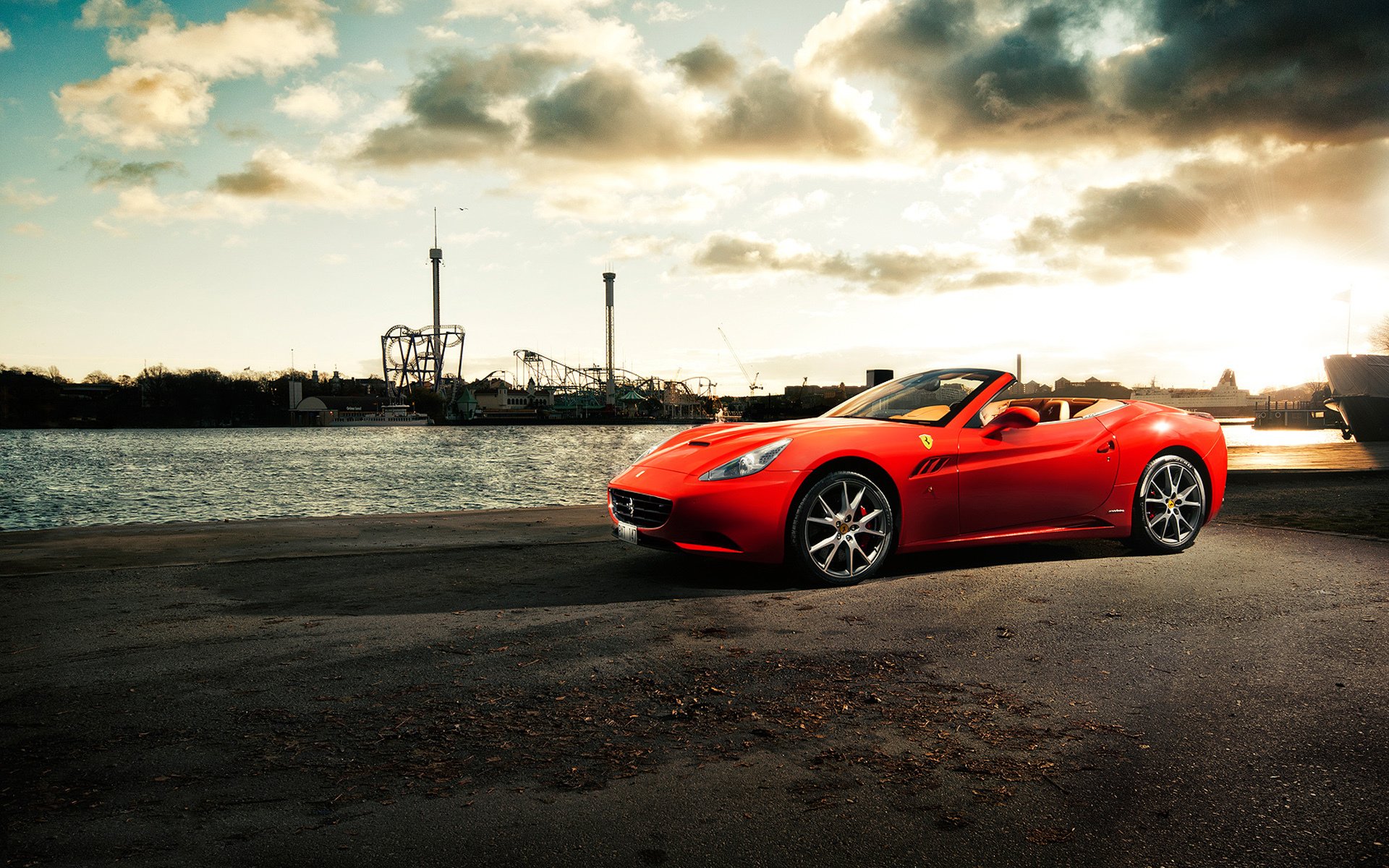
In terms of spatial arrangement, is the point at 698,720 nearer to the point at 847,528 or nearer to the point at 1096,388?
the point at 847,528

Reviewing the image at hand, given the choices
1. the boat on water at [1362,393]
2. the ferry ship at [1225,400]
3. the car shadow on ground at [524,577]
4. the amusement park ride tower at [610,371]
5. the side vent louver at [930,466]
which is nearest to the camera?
the car shadow on ground at [524,577]

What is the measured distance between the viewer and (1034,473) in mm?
6102

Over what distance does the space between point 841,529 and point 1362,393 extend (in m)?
42.0

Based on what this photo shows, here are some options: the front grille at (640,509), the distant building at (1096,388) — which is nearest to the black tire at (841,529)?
the front grille at (640,509)

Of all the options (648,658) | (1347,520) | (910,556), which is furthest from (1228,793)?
(1347,520)

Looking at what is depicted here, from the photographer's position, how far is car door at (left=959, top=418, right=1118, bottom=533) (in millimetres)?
5957

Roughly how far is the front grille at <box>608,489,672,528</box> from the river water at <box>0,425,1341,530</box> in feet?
21.4

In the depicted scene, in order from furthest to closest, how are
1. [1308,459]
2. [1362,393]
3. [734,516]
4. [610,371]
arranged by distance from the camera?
[610,371] < [1362,393] < [1308,459] < [734,516]

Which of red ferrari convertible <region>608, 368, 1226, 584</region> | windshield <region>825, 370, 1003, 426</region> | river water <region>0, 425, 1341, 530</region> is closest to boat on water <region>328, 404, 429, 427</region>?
river water <region>0, 425, 1341, 530</region>

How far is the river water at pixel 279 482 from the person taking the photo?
21469 millimetres

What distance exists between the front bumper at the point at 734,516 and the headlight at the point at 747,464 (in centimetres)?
4

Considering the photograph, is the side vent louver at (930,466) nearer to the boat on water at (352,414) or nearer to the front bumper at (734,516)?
the front bumper at (734,516)

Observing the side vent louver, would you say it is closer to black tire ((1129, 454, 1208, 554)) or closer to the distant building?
black tire ((1129, 454, 1208, 554))

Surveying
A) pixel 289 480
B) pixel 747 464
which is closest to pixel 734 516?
pixel 747 464
